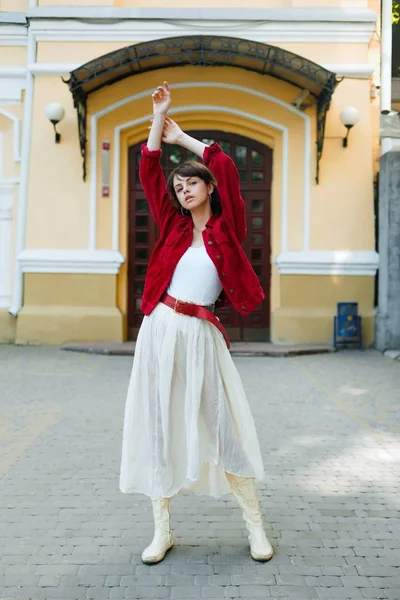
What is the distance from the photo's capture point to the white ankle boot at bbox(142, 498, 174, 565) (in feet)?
9.11

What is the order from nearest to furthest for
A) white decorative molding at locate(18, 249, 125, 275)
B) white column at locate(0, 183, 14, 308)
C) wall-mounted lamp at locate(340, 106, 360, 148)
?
wall-mounted lamp at locate(340, 106, 360, 148)
white decorative molding at locate(18, 249, 125, 275)
white column at locate(0, 183, 14, 308)

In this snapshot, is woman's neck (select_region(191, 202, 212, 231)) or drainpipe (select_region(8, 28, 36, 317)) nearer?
woman's neck (select_region(191, 202, 212, 231))

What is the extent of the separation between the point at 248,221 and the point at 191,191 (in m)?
7.99

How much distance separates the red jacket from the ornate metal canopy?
22.3 feet

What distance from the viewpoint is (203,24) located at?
32.9 feet

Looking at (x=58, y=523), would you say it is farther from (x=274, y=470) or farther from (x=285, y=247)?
(x=285, y=247)

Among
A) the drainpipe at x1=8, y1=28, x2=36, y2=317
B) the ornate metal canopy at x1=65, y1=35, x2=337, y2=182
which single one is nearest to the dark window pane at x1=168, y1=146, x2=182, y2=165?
the ornate metal canopy at x1=65, y1=35, x2=337, y2=182

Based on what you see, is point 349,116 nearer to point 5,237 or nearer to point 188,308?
point 5,237

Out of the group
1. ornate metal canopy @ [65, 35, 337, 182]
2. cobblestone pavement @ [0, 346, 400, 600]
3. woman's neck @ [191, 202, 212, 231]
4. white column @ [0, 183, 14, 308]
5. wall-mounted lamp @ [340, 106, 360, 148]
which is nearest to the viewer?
cobblestone pavement @ [0, 346, 400, 600]

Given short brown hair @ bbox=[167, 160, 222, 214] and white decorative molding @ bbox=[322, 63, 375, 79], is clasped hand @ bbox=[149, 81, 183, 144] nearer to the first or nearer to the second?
short brown hair @ bbox=[167, 160, 222, 214]

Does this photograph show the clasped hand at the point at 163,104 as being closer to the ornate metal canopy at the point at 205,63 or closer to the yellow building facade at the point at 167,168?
the ornate metal canopy at the point at 205,63

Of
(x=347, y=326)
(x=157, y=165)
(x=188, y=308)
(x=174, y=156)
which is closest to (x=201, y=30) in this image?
(x=174, y=156)

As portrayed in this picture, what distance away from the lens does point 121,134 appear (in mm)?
10484

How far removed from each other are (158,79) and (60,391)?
602cm
